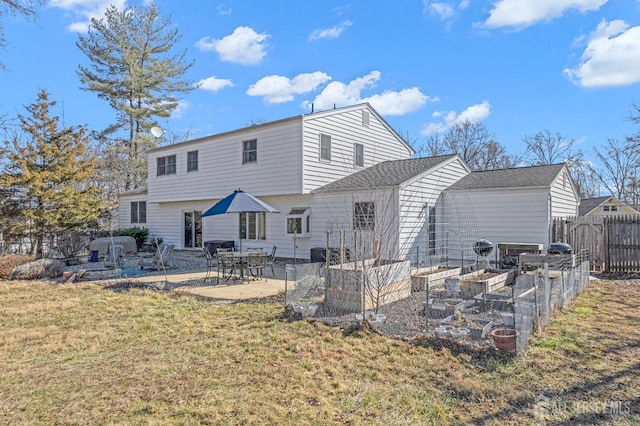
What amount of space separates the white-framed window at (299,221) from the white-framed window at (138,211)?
1023 centimetres

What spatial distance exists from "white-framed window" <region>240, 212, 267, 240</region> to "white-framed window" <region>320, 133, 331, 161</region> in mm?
3438

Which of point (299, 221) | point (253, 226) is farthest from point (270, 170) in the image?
point (253, 226)

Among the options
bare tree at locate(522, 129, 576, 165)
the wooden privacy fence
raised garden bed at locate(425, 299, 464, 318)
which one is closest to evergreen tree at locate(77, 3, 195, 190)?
raised garden bed at locate(425, 299, 464, 318)

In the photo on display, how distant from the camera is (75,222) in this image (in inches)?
622

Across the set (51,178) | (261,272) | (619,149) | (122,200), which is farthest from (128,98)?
(619,149)

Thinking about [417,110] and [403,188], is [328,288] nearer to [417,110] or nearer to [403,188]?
[403,188]

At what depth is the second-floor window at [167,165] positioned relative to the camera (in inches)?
730

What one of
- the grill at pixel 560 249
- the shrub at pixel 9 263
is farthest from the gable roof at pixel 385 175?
the shrub at pixel 9 263

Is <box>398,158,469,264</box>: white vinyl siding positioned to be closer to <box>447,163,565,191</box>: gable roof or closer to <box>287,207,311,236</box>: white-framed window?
<box>447,163,565,191</box>: gable roof

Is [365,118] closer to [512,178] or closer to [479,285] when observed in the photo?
[512,178]

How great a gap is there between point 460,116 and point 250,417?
1421 inches

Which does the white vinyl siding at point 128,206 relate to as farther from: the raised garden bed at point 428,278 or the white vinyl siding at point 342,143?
the raised garden bed at point 428,278

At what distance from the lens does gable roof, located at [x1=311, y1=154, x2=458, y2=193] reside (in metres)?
13.1

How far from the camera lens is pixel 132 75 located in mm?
26688
